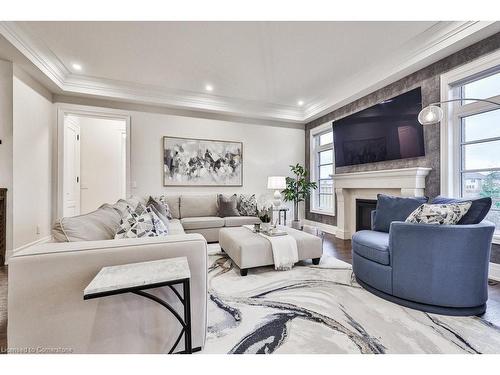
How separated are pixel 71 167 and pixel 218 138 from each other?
121 inches

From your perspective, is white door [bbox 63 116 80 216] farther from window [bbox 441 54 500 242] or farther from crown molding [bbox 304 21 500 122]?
A: window [bbox 441 54 500 242]

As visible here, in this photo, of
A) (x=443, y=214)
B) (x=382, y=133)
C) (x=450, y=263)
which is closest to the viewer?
(x=450, y=263)

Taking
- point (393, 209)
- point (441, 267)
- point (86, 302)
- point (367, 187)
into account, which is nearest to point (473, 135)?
point (393, 209)

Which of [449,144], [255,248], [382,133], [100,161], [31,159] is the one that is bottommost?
[255,248]

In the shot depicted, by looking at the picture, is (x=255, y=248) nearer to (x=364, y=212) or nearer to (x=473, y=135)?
(x=364, y=212)

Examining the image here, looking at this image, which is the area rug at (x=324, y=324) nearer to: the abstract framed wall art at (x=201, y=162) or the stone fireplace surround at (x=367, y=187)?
the stone fireplace surround at (x=367, y=187)

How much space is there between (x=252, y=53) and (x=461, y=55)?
250 cm

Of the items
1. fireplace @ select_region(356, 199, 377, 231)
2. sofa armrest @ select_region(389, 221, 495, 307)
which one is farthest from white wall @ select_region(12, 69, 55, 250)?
fireplace @ select_region(356, 199, 377, 231)

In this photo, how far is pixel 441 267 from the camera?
1691 millimetres

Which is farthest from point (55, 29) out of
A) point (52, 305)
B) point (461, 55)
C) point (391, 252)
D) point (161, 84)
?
point (461, 55)

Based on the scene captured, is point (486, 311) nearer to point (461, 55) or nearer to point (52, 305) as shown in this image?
point (461, 55)

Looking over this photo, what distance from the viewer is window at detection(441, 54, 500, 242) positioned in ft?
8.06

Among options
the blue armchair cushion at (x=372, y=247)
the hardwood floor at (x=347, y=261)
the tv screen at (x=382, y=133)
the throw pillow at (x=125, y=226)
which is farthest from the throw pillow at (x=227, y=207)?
the throw pillow at (x=125, y=226)

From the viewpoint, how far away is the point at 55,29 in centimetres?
257
